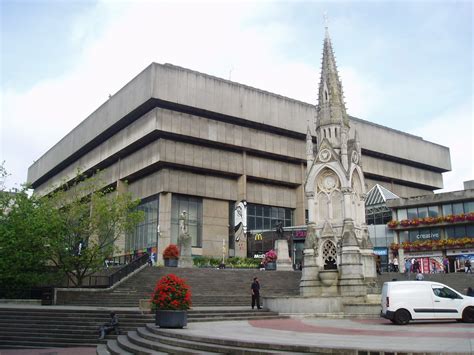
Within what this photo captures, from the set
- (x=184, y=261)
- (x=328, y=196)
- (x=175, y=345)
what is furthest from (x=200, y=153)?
(x=175, y=345)

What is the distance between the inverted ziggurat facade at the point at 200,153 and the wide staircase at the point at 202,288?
23617mm

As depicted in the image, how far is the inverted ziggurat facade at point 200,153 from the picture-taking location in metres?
57.7

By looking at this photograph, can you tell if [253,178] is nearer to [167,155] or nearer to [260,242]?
[260,242]

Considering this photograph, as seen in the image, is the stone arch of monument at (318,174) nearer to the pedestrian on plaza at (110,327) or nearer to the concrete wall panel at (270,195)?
the pedestrian on plaza at (110,327)

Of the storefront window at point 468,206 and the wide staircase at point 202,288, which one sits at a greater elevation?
the storefront window at point 468,206

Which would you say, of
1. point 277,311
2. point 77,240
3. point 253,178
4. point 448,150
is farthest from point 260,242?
point 448,150

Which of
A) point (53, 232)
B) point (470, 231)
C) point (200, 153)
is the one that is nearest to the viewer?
point (53, 232)

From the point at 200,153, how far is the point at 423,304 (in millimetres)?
44513

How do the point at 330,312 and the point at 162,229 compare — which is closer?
the point at 330,312

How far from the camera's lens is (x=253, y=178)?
64688mm

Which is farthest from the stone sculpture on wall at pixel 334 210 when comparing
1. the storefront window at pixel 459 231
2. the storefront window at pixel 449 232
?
the storefront window at pixel 449 232

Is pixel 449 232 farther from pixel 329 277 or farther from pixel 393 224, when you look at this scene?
pixel 329 277

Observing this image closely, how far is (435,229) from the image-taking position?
53.8 m

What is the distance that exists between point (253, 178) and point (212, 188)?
21.7 feet
